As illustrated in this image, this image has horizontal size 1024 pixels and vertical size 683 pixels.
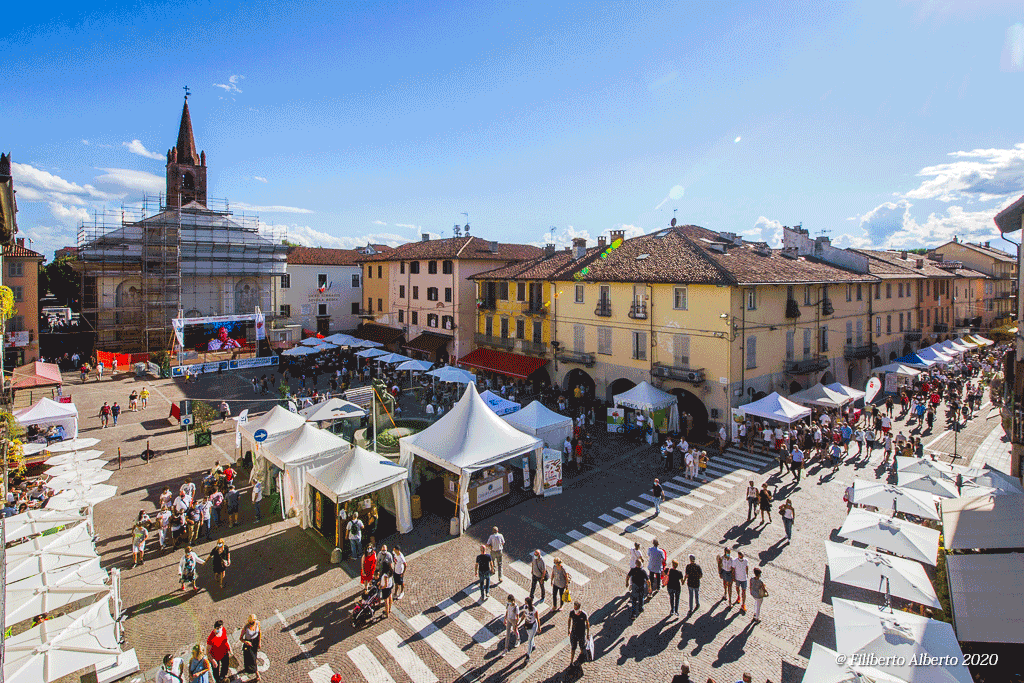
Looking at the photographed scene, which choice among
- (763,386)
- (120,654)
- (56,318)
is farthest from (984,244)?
(56,318)

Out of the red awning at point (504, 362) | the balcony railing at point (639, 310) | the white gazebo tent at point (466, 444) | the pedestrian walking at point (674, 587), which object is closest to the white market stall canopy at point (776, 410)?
the balcony railing at point (639, 310)

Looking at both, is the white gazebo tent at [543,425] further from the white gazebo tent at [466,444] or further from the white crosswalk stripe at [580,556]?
the white crosswalk stripe at [580,556]

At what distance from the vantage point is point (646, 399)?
23.8m

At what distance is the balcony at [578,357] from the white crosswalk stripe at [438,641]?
19557 mm

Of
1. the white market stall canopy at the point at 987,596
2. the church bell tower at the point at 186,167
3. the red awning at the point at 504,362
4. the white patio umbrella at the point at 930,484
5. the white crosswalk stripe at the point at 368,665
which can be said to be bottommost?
the white crosswalk stripe at the point at 368,665

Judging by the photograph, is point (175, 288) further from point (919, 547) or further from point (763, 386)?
point (919, 547)

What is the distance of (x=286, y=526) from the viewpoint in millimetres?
16109

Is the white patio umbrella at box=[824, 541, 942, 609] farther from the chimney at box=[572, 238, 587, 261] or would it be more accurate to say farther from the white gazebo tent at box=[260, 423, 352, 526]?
the chimney at box=[572, 238, 587, 261]

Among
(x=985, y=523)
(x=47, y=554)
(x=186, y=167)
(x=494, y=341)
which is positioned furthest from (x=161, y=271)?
(x=985, y=523)

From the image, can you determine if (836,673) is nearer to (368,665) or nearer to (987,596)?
(987,596)

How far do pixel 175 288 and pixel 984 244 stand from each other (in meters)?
83.8

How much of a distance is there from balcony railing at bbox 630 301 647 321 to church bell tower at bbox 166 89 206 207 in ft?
168

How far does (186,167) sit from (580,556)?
62.0 m

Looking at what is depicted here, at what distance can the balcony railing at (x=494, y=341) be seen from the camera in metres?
34.7
